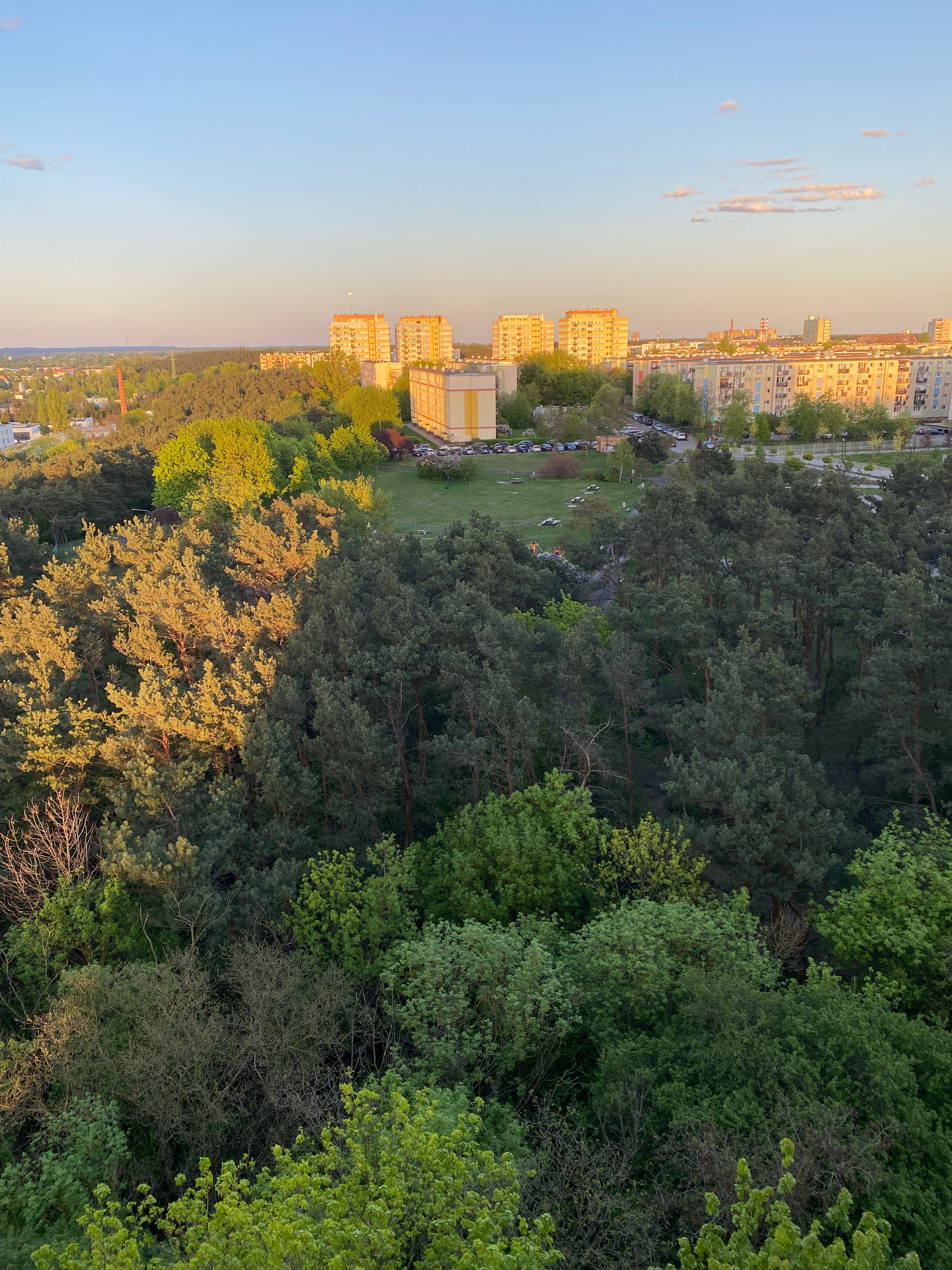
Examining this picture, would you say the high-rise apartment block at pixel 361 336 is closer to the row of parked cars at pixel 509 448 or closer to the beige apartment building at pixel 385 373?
the beige apartment building at pixel 385 373

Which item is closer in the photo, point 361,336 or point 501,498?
point 501,498

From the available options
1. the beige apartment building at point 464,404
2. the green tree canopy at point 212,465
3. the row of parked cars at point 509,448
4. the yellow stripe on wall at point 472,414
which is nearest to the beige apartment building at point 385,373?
the beige apartment building at point 464,404

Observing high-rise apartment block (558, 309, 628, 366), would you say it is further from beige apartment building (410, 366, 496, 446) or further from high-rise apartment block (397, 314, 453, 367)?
beige apartment building (410, 366, 496, 446)

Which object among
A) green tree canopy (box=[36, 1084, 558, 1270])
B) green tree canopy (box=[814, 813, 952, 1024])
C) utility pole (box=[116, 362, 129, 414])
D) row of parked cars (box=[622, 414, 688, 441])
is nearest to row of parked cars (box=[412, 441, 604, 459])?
row of parked cars (box=[622, 414, 688, 441])

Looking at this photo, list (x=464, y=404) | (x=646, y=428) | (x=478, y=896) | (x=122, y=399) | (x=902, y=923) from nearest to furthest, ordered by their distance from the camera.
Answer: (x=902, y=923), (x=478, y=896), (x=464, y=404), (x=646, y=428), (x=122, y=399)

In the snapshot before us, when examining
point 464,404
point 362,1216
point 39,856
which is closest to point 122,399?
point 464,404

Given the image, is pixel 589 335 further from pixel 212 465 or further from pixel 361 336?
pixel 212 465

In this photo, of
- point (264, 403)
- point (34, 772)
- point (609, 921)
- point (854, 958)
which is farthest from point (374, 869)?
point (264, 403)
